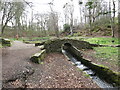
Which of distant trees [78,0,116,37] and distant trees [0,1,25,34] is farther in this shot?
distant trees [78,0,116,37]

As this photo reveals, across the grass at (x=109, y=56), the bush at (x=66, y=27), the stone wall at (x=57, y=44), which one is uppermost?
the bush at (x=66, y=27)

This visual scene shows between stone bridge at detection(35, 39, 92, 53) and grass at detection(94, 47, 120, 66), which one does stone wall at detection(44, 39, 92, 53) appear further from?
grass at detection(94, 47, 120, 66)

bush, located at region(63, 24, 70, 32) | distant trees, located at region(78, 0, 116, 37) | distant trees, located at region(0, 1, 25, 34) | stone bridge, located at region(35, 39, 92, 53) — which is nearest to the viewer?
stone bridge, located at region(35, 39, 92, 53)

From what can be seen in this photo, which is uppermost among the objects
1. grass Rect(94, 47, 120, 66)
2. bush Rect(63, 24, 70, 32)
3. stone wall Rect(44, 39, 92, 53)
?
bush Rect(63, 24, 70, 32)

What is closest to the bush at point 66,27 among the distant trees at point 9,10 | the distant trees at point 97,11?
the distant trees at point 97,11

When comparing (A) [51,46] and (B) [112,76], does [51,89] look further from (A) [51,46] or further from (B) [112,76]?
(A) [51,46]

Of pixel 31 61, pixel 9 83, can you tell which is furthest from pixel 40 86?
pixel 31 61

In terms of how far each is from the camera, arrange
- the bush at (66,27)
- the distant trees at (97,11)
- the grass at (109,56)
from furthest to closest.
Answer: the bush at (66,27)
the distant trees at (97,11)
the grass at (109,56)

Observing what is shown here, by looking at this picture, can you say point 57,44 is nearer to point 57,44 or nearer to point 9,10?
point 57,44

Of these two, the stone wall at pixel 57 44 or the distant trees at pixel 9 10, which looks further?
the distant trees at pixel 9 10

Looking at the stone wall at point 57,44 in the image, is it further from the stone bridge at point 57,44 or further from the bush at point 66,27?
the bush at point 66,27

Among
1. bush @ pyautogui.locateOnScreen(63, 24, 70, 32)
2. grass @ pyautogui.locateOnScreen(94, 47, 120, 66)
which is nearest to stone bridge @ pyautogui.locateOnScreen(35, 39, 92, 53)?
grass @ pyautogui.locateOnScreen(94, 47, 120, 66)

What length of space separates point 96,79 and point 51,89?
3.03 m

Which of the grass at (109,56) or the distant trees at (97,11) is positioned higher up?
the distant trees at (97,11)
